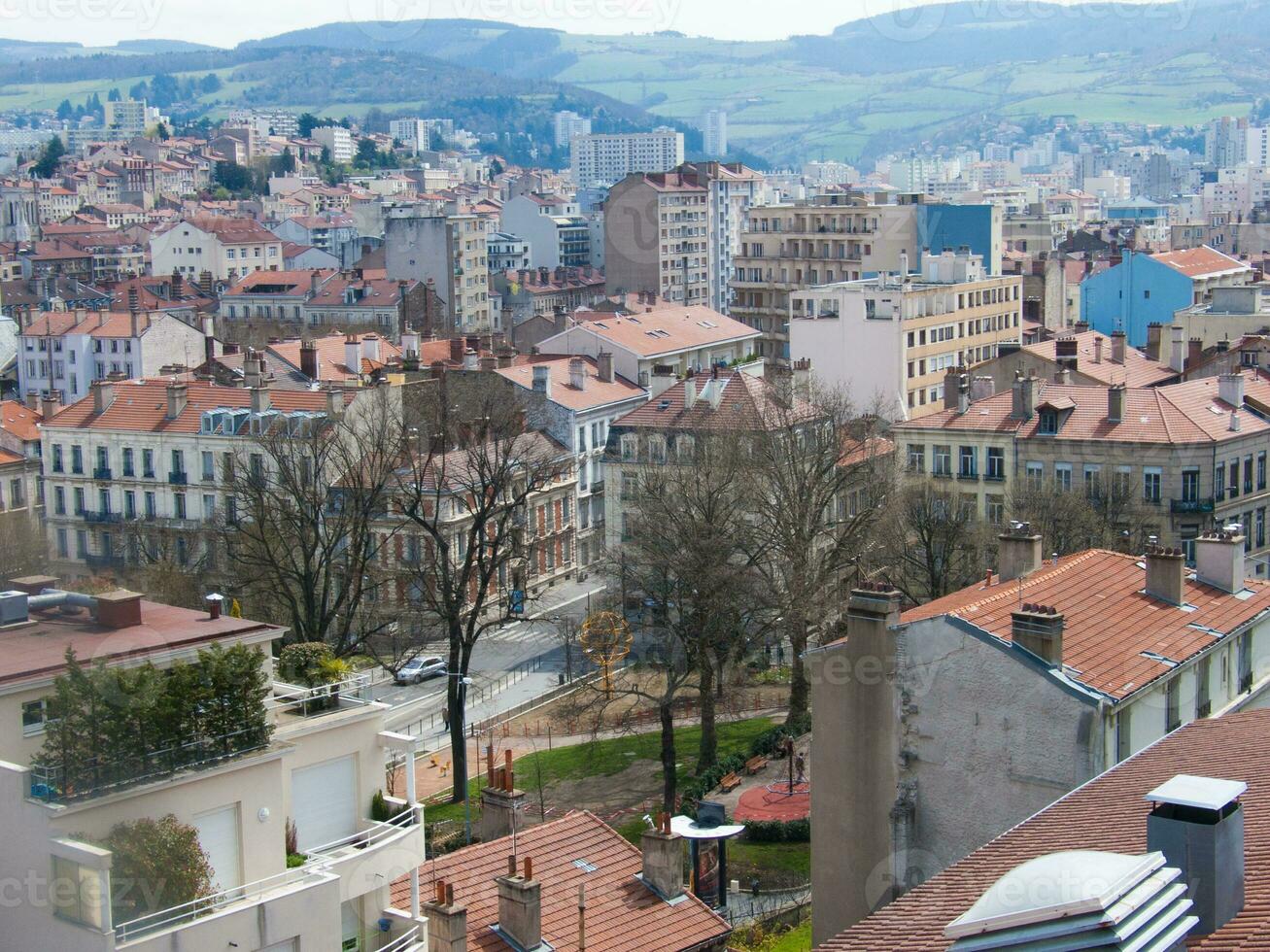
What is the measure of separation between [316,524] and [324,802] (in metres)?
19.6

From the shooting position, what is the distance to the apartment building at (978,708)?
20047mm

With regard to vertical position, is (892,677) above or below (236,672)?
below

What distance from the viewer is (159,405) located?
163ft

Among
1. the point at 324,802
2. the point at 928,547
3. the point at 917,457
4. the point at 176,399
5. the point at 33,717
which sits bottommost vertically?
the point at 928,547

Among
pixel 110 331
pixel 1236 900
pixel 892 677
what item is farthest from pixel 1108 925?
pixel 110 331

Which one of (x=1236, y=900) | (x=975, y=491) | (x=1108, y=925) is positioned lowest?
(x=975, y=491)

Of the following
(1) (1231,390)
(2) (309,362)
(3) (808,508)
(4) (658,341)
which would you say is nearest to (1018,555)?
(3) (808,508)

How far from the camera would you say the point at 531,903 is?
1719cm

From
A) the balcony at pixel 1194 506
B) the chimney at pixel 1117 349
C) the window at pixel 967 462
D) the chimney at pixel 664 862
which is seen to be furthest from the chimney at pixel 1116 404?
the chimney at pixel 664 862

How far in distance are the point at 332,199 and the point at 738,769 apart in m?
146

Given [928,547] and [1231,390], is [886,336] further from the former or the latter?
[928,547]

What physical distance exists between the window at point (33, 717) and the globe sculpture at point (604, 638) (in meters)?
23.5

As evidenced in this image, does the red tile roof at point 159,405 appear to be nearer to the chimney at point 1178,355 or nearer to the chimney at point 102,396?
the chimney at point 102,396

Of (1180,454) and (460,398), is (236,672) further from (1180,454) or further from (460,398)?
(460,398)
